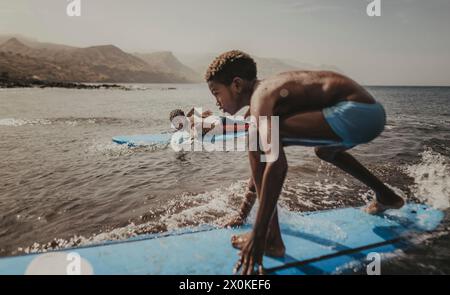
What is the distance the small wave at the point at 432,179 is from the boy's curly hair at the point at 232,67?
12.3 feet

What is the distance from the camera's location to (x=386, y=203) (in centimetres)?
373

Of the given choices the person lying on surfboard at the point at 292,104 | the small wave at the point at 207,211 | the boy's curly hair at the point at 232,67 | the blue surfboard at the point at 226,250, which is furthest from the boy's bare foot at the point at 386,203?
the boy's curly hair at the point at 232,67

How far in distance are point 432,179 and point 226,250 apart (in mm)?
5631

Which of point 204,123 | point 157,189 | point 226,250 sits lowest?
point 157,189

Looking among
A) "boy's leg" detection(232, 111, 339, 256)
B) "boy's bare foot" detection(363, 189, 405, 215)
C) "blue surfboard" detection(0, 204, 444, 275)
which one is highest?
"boy's leg" detection(232, 111, 339, 256)

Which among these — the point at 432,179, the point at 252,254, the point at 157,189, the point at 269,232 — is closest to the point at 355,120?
the point at 269,232

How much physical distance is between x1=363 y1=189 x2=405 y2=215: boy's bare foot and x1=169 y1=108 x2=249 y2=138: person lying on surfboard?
603 centimetres

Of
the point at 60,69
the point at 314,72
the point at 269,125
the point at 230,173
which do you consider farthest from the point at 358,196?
the point at 60,69

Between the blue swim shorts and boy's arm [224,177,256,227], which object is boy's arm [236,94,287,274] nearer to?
the blue swim shorts

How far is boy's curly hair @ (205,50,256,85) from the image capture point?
2.82 meters

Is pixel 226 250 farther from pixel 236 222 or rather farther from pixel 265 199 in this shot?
pixel 265 199

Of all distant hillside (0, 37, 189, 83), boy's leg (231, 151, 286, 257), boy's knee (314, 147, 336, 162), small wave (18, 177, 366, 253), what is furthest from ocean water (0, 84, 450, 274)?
distant hillside (0, 37, 189, 83)

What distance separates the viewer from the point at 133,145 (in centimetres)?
980
